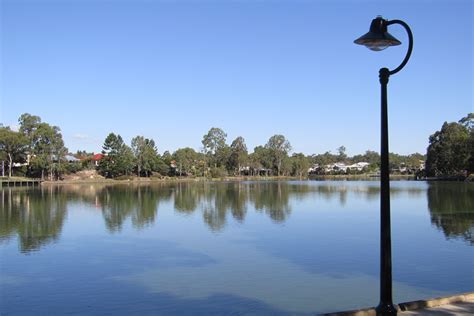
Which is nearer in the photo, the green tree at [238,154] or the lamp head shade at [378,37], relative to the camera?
the lamp head shade at [378,37]

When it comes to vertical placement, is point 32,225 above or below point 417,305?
below

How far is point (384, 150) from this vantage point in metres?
6.60

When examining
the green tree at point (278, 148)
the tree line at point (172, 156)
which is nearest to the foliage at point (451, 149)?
the tree line at point (172, 156)

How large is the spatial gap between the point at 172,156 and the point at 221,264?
Result: 10814 centimetres

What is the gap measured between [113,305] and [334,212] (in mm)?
25798

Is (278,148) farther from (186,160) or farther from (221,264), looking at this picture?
(221,264)

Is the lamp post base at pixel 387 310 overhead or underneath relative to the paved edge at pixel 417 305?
overhead

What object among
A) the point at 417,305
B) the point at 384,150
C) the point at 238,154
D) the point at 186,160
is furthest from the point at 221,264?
the point at 238,154

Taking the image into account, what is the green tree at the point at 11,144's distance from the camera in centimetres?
9012

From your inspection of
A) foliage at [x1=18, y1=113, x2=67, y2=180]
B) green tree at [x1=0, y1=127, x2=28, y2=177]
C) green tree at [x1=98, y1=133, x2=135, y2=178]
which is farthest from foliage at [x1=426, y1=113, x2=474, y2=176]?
green tree at [x1=0, y1=127, x2=28, y2=177]

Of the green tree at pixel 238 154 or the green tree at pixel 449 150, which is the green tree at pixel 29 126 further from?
the green tree at pixel 449 150

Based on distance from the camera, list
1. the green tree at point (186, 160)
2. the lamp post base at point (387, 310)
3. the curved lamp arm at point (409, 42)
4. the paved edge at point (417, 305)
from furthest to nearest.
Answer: the green tree at point (186, 160) → the paved edge at point (417, 305) → the lamp post base at point (387, 310) → the curved lamp arm at point (409, 42)

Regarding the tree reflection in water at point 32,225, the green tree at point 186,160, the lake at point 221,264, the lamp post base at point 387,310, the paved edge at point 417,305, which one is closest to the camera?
the lamp post base at point 387,310

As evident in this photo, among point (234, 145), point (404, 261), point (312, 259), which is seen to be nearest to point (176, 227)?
point (312, 259)
